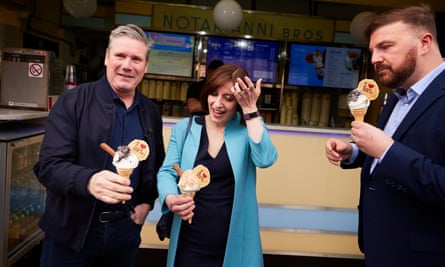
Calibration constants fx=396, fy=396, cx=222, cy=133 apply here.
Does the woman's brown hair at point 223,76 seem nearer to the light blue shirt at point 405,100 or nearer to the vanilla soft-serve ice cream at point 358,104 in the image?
the vanilla soft-serve ice cream at point 358,104

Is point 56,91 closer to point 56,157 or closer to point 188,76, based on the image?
point 56,157

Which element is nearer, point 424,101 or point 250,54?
point 424,101

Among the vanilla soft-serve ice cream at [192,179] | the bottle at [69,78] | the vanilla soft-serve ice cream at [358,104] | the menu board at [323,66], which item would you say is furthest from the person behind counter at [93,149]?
the menu board at [323,66]

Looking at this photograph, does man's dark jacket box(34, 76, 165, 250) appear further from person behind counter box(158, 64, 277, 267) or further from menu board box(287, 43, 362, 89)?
menu board box(287, 43, 362, 89)

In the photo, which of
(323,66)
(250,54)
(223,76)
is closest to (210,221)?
(223,76)

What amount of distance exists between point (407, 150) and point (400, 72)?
0.35 m

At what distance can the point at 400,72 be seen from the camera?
154cm

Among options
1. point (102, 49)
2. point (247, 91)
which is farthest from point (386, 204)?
point (102, 49)

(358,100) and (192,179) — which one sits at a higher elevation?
(358,100)

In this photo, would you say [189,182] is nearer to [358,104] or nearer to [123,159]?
[123,159]

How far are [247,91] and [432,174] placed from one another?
0.79 metres

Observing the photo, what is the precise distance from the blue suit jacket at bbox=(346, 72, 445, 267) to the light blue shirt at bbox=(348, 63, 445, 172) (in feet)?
0.13

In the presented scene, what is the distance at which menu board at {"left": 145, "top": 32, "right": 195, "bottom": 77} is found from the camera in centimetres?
609

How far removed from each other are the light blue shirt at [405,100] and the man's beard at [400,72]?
0.05 metres
